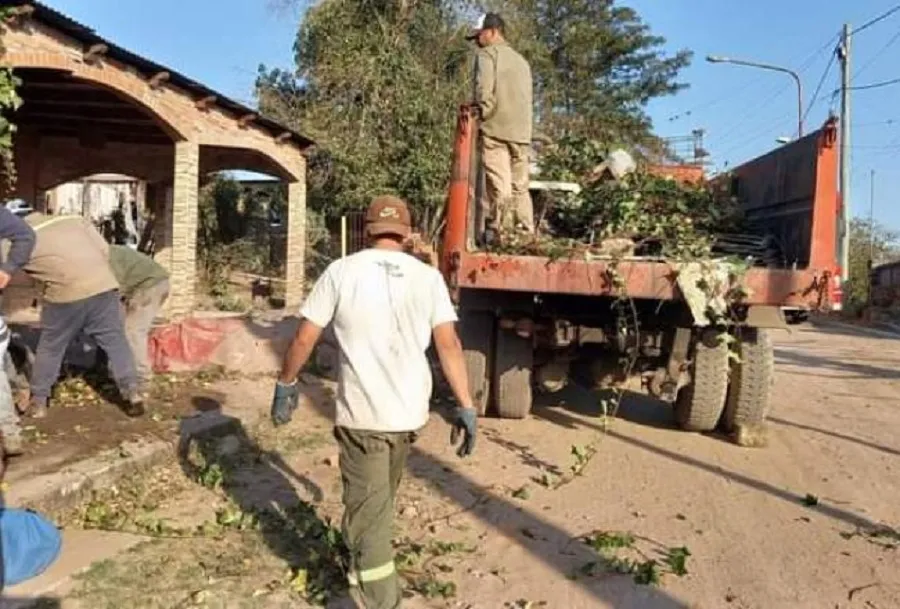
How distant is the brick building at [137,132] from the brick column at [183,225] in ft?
0.05

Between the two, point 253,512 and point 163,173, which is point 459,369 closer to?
point 253,512

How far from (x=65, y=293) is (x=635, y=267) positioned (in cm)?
398

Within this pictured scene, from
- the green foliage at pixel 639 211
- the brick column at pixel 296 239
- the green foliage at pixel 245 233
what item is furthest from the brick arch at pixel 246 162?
the green foliage at pixel 639 211

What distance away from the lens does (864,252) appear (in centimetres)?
3962

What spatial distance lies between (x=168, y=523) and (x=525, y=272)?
292 cm

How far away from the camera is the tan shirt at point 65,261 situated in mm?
6418

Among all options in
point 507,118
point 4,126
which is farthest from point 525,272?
point 4,126

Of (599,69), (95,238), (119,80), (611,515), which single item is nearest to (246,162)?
(119,80)

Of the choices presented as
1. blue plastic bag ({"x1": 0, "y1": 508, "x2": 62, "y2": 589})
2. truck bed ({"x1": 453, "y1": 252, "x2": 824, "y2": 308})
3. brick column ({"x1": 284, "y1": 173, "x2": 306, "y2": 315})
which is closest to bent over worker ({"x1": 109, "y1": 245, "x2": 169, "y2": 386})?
truck bed ({"x1": 453, "y1": 252, "x2": 824, "y2": 308})

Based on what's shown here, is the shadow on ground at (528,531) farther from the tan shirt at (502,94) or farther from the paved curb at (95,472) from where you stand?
the tan shirt at (502,94)

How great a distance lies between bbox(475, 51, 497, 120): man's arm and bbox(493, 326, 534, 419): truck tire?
172 centimetres

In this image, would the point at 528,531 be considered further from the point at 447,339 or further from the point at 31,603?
the point at 31,603

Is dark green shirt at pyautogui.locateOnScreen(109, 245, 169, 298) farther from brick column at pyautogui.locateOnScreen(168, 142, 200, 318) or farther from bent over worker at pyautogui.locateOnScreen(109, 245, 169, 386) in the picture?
brick column at pyautogui.locateOnScreen(168, 142, 200, 318)

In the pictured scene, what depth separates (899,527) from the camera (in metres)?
5.21
